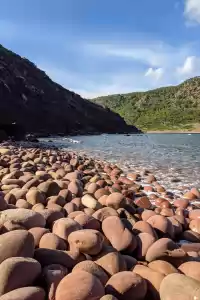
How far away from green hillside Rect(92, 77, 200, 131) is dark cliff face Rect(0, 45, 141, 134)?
811 inches

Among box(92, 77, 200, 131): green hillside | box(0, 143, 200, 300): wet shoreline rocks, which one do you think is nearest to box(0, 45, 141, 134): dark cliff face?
box(92, 77, 200, 131): green hillside

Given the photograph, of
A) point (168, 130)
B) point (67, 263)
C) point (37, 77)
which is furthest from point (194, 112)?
point (67, 263)

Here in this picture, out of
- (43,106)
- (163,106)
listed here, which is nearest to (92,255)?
(43,106)

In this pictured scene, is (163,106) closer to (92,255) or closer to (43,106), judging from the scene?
(43,106)

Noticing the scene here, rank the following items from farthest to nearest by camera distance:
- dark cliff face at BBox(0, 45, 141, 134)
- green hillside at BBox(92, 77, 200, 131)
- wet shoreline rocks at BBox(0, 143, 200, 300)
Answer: green hillside at BBox(92, 77, 200, 131) → dark cliff face at BBox(0, 45, 141, 134) → wet shoreline rocks at BBox(0, 143, 200, 300)

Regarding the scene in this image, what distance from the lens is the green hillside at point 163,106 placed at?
107 meters

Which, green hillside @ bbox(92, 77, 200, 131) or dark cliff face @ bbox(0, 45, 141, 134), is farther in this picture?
green hillside @ bbox(92, 77, 200, 131)

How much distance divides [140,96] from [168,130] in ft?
143

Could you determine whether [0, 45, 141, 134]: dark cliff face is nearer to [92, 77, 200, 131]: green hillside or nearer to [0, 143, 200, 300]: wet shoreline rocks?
[92, 77, 200, 131]: green hillside

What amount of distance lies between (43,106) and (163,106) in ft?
216

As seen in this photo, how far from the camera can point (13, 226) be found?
298 cm

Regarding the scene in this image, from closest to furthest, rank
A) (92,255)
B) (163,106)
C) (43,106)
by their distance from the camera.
Result: (92,255) < (43,106) < (163,106)

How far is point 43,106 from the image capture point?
70.2m

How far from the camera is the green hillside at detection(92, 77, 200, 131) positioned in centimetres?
10706
